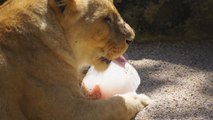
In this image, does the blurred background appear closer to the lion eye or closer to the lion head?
the lion head

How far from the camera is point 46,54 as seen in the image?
3.34 meters

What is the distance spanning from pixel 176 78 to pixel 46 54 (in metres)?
1.67

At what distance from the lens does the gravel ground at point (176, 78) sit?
4.06 m

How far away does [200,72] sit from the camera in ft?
15.8

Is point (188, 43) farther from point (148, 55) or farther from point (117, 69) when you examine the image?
point (117, 69)

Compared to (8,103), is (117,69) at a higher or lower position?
lower

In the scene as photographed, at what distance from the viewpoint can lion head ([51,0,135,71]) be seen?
3.36 m

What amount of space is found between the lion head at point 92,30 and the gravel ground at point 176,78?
2.07 feet

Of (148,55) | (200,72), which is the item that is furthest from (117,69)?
(148,55)

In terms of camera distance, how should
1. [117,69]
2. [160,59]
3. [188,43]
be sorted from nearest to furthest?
[117,69]
[160,59]
[188,43]

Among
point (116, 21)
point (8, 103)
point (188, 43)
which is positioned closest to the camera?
point (8, 103)

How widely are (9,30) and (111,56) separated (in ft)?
2.49

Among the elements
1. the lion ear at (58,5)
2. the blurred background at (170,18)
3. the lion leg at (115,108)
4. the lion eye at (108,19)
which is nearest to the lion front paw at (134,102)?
the lion leg at (115,108)

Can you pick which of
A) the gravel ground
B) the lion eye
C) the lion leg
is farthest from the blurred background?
the lion eye
